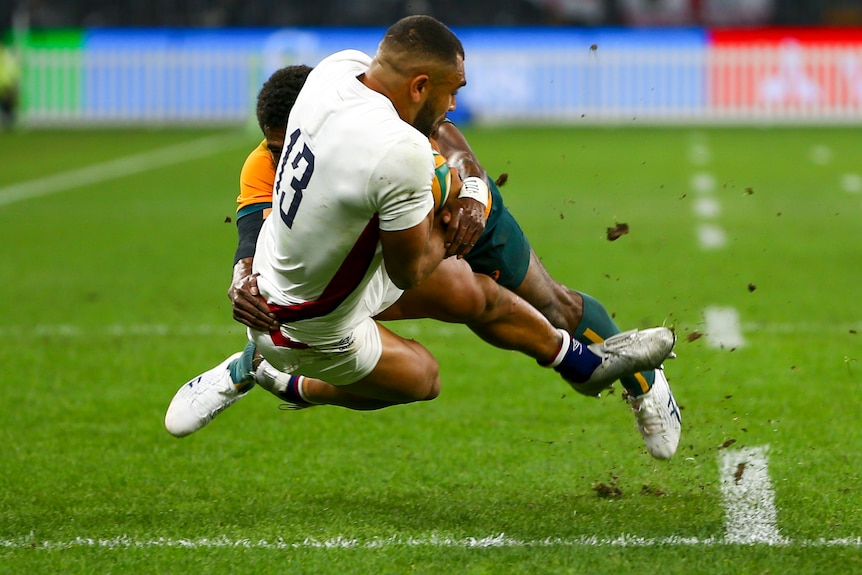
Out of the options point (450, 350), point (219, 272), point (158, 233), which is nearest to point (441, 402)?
point (450, 350)

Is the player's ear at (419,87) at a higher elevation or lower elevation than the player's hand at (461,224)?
higher

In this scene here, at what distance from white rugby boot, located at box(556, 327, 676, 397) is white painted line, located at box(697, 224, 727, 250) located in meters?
5.82

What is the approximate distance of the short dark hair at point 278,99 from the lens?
4738 millimetres

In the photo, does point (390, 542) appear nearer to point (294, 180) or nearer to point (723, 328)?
point (294, 180)

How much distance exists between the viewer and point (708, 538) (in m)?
4.11

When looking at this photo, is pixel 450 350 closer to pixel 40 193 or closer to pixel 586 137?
pixel 40 193

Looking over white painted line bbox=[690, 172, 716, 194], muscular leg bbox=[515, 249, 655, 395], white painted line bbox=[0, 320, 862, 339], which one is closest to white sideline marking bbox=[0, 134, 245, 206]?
white painted line bbox=[0, 320, 862, 339]

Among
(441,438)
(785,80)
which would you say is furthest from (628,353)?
(785,80)

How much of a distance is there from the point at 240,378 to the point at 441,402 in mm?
1311

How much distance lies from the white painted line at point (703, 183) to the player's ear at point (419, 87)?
34.3 feet

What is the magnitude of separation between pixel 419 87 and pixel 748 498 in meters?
1.87

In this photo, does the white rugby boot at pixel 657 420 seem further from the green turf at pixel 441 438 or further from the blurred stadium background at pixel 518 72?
the blurred stadium background at pixel 518 72

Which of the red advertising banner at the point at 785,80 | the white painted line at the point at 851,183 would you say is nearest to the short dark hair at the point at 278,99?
the white painted line at the point at 851,183

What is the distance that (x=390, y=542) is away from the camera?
13.5 ft
